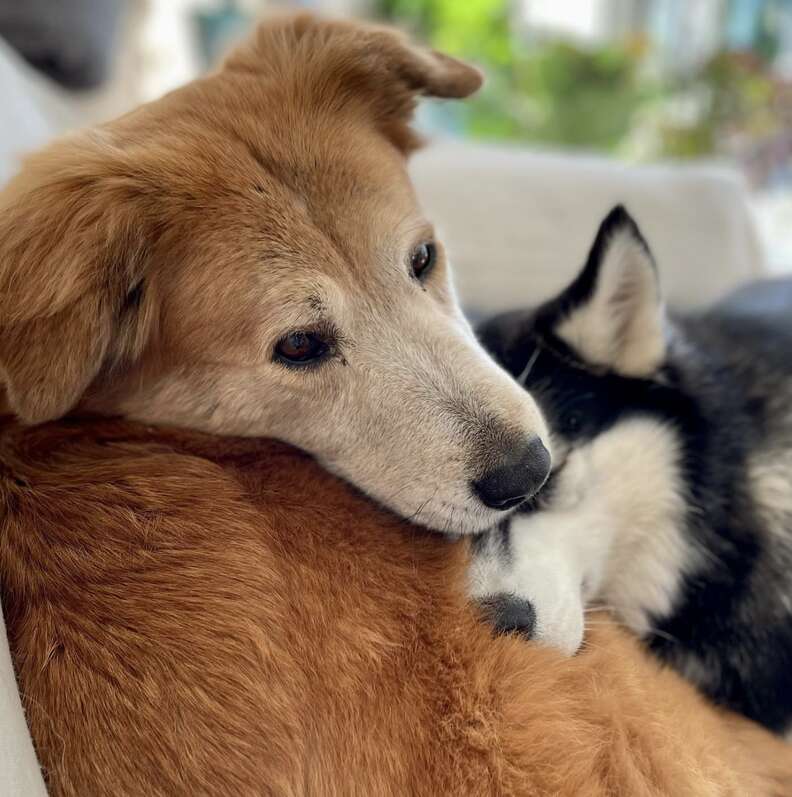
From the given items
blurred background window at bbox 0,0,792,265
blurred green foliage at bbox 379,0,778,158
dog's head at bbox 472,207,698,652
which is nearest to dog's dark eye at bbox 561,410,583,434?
dog's head at bbox 472,207,698,652

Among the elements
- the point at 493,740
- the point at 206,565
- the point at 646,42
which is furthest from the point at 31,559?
the point at 646,42

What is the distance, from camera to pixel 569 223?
1.83 m

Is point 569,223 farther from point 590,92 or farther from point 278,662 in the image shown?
point 590,92

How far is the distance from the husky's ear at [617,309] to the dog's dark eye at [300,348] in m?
0.36

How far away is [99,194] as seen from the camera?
950 mm

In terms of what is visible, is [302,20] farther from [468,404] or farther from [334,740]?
[334,740]

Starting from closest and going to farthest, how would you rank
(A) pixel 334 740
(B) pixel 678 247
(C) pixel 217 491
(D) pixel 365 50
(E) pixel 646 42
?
(A) pixel 334 740 < (C) pixel 217 491 < (D) pixel 365 50 < (B) pixel 678 247 < (E) pixel 646 42

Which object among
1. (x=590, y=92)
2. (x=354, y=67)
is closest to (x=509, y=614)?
(x=354, y=67)

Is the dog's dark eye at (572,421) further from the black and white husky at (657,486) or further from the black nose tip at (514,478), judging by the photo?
the black nose tip at (514,478)

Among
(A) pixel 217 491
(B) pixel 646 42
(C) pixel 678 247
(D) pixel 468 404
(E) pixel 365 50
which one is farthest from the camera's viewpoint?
(B) pixel 646 42

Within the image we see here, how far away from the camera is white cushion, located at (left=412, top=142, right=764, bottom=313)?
1.81 meters

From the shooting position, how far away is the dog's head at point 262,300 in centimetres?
93

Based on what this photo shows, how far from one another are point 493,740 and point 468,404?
1.30 feet

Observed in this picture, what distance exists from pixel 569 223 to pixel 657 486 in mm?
820
